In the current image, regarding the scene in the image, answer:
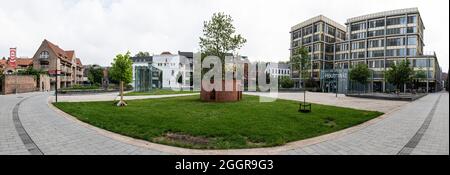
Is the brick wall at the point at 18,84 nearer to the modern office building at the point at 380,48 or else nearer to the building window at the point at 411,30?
the modern office building at the point at 380,48

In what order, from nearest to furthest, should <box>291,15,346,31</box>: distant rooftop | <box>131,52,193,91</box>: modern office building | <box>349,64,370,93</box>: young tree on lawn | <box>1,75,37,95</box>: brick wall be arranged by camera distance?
<box>1,75,37,95</box>: brick wall → <box>349,64,370,93</box>: young tree on lawn → <box>291,15,346,31</box>: distant rooftop → <box>131,52,193,91</box>: modern office building

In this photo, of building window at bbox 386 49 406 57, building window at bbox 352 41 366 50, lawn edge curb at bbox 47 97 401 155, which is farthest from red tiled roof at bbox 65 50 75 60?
building window at bbox 386 49 406 57

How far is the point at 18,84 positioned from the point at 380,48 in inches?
2997

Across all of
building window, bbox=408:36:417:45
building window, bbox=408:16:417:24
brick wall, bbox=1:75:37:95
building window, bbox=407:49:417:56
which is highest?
building window, bbox=408:16:417:24

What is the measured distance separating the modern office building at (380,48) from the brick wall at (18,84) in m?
55.1

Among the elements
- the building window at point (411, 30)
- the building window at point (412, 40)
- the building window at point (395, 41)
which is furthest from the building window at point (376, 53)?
the building window at point (411, 30)

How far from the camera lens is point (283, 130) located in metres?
7.56

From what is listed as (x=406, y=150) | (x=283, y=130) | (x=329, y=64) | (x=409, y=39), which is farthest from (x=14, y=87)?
(x=409, y=39)

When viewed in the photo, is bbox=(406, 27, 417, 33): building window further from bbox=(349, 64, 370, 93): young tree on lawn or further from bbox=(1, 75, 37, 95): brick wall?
bbox=(1, 75, 37, 95): brick wall

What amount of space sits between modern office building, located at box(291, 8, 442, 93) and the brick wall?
55.1 m

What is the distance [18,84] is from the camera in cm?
3369

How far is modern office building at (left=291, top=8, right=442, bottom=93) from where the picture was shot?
179 feet

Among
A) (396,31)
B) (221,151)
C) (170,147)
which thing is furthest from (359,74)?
(170,147)
